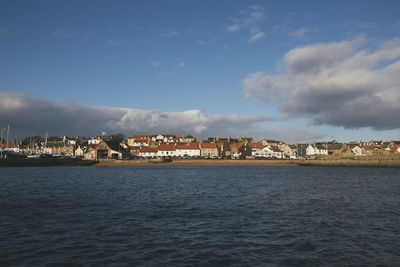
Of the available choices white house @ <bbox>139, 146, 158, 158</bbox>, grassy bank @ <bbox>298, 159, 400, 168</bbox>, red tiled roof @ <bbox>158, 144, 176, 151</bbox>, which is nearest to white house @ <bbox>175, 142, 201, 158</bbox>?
red tiled roof @ <bbox>158, 144, 176, 151</bbox>

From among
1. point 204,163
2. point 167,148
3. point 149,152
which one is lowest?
point 204,163

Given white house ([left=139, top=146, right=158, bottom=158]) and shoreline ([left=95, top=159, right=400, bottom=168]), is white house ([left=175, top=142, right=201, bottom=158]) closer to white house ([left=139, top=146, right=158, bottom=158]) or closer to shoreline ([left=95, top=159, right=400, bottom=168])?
white house ([left=139, top=146, right=158, bottom=158])

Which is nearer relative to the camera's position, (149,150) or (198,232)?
(198,232)

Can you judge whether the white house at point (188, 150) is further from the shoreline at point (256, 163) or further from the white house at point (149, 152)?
the shoreline at point (256, 163)

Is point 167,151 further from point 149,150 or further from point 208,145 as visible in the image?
point 208,145

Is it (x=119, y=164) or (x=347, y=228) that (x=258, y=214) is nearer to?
(x=347, y=228)

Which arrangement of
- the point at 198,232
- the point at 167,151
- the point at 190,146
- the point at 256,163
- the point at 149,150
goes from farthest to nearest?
the point at 190,146
the point at 149,150
the point at 167,151
the point at 256,163
the point at 198,232

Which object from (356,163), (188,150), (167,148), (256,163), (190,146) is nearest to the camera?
(356,163)

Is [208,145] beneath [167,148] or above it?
above

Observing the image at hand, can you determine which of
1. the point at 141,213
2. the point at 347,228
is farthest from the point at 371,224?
the point at 141,213

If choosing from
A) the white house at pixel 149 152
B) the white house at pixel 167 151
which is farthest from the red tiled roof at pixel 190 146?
the white house at pixel 149 152

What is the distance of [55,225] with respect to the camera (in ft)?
82.1

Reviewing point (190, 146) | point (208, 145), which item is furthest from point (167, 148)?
point (208, 145)

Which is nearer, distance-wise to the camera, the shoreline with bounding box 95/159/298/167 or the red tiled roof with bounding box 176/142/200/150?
the shoreline with bounding box 95/159/298/167
